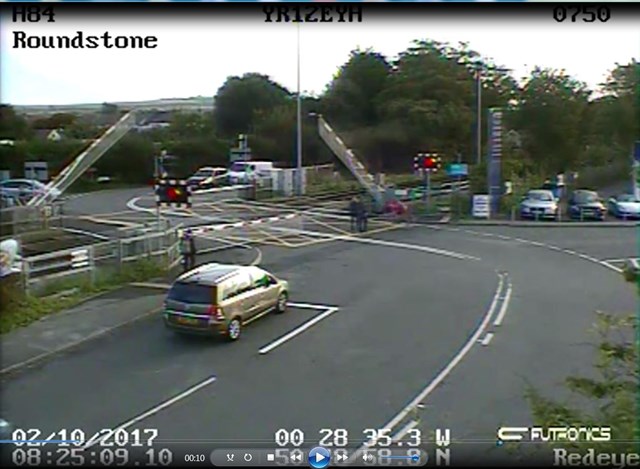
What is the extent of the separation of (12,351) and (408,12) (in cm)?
588

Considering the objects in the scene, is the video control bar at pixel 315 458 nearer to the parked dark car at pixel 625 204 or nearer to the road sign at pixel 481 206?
the parked dark car at pixel 625 204

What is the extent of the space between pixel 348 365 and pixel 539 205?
15451 millimetres

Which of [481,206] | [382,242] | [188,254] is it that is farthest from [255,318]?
[481,206]

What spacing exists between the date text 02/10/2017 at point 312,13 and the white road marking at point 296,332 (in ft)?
17.2

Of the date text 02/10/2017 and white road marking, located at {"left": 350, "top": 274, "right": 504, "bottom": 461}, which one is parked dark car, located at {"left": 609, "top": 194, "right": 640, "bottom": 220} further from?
white road marking, located at {"left": 350, "top": 274, "right": 504, "bottom": 461}

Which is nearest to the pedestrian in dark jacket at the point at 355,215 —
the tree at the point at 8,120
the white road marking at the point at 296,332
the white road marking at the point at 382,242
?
the white road marking at the point at 382,242

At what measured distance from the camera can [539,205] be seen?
69.2ft

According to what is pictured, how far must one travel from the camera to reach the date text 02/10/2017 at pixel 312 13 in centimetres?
258

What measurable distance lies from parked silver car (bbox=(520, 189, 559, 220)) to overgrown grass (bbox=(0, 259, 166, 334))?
11.9 m

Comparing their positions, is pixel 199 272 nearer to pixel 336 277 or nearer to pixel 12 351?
pixel 12 351

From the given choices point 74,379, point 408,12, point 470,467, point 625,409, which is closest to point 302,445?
A: point 470,467

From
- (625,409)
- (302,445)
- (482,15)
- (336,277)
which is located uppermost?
(482,15)

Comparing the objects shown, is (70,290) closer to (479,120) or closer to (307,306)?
(307,306)

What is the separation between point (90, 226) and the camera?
1723 cm
